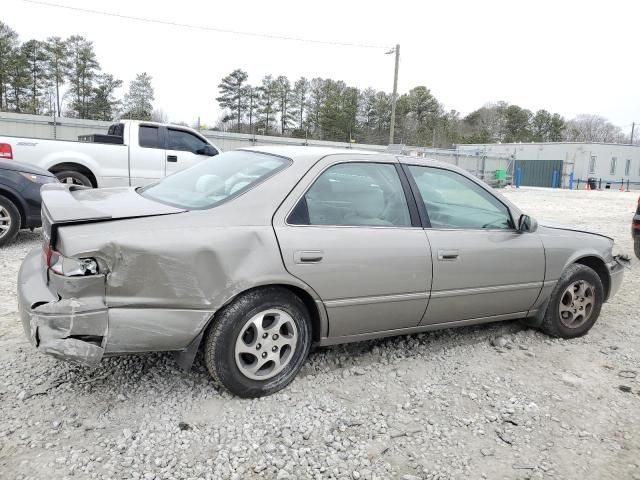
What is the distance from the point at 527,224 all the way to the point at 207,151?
7.14 meters

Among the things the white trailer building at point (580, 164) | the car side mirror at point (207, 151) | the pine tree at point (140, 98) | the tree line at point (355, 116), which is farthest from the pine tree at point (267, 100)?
the car side mirror at point (207, 151)

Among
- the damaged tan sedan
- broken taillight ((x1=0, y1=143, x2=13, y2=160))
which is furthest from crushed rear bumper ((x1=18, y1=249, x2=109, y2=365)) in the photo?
broken taillight ((x1=0, y1=143, x2=13, y2=160))

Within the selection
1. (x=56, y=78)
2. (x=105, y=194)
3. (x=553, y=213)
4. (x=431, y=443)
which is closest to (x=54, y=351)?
(x=105, y=194)

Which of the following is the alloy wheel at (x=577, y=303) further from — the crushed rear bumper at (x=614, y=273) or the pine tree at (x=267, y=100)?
the pine tree at (x=267, y=100)

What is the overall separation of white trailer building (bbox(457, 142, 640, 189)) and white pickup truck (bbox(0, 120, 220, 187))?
32466 millimetres

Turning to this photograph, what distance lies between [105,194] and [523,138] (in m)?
80.8

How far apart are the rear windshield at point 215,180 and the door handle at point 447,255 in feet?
3.92

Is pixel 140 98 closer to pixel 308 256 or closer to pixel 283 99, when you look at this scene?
pixel 283 99

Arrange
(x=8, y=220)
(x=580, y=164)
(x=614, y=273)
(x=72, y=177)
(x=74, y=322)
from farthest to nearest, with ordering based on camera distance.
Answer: (x=580, y=164), (x=72, y=177), (x=8, y=220), (x=614, y=273), (x=74, y=322)

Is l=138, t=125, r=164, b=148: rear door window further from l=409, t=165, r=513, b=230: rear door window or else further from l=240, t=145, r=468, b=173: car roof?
l=409, t=165, r=513, b=230: rear door window

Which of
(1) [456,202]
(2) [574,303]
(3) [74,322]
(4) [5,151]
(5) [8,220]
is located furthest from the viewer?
(4) [5,151]

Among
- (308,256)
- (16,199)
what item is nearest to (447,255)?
(308,256)

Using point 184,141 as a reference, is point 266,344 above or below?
below

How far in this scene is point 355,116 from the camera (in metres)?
59.4
